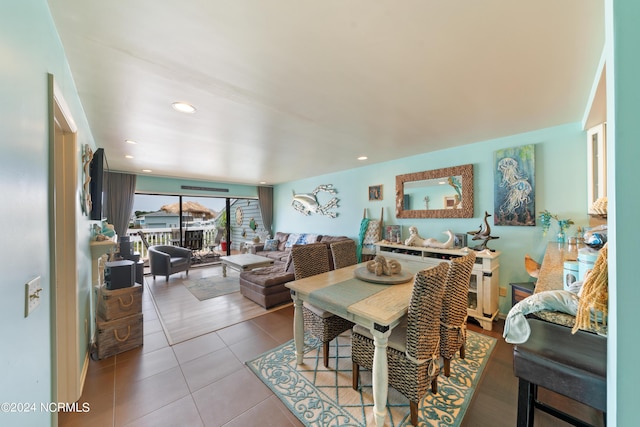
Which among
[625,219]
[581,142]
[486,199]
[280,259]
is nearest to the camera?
[625,219]

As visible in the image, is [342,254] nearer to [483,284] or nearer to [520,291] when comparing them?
[483,284]

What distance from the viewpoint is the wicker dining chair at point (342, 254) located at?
2.83 m

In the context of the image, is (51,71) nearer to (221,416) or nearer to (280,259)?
(221,416)

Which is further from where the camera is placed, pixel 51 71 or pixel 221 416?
pixel 221 416

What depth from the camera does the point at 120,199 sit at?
5051 mm

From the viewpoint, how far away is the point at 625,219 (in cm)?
56

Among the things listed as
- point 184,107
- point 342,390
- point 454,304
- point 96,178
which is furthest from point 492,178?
point 96,178

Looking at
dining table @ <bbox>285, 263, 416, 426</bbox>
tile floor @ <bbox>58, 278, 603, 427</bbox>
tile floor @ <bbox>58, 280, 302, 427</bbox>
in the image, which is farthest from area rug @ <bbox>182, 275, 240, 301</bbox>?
dining table @ <bbox>285, 263, 416, 426</bbox>

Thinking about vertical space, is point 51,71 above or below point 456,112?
below

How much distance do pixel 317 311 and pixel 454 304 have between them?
1159mm

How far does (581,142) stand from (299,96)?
309 centimetres

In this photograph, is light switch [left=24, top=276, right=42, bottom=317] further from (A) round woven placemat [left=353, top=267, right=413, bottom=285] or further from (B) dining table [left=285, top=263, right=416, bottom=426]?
(A) round woven placemat [left=353, top=267, right=413, bottom=285]

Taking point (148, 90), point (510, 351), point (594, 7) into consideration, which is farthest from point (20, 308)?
point (510, 351)

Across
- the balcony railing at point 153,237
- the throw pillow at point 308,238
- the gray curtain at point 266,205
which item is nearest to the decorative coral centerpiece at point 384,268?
the throw pillow at point 308,238
